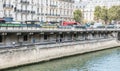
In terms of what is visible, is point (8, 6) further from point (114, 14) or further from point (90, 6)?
point (90, 6)

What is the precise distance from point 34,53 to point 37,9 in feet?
145

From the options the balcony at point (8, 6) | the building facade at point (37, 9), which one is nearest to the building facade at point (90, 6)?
the building facade at point (37, 9)

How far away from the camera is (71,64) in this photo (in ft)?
173

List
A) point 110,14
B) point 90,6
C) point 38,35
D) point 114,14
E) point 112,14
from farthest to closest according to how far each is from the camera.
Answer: point 90,6 < point 110,14 < point 112,14 < point 114,14 < point 38,35

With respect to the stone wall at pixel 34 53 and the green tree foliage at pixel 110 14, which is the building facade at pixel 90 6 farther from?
the stone wall at pixel 34 53

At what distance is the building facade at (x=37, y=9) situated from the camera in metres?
81.9

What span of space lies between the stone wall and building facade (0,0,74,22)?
23768 mm

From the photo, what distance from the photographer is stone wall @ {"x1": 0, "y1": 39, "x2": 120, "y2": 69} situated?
149 ft

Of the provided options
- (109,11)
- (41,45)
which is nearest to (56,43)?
(41,45)

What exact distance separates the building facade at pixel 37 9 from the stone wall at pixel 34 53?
78.0ft

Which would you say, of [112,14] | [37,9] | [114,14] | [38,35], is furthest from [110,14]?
[38,35]

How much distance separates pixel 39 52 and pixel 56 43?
6.64 meters

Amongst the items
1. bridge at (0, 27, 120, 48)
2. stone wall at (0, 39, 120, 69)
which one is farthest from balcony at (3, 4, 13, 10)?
stone wall at (0, 39, 120, 69)

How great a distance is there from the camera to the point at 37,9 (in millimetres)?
94812
